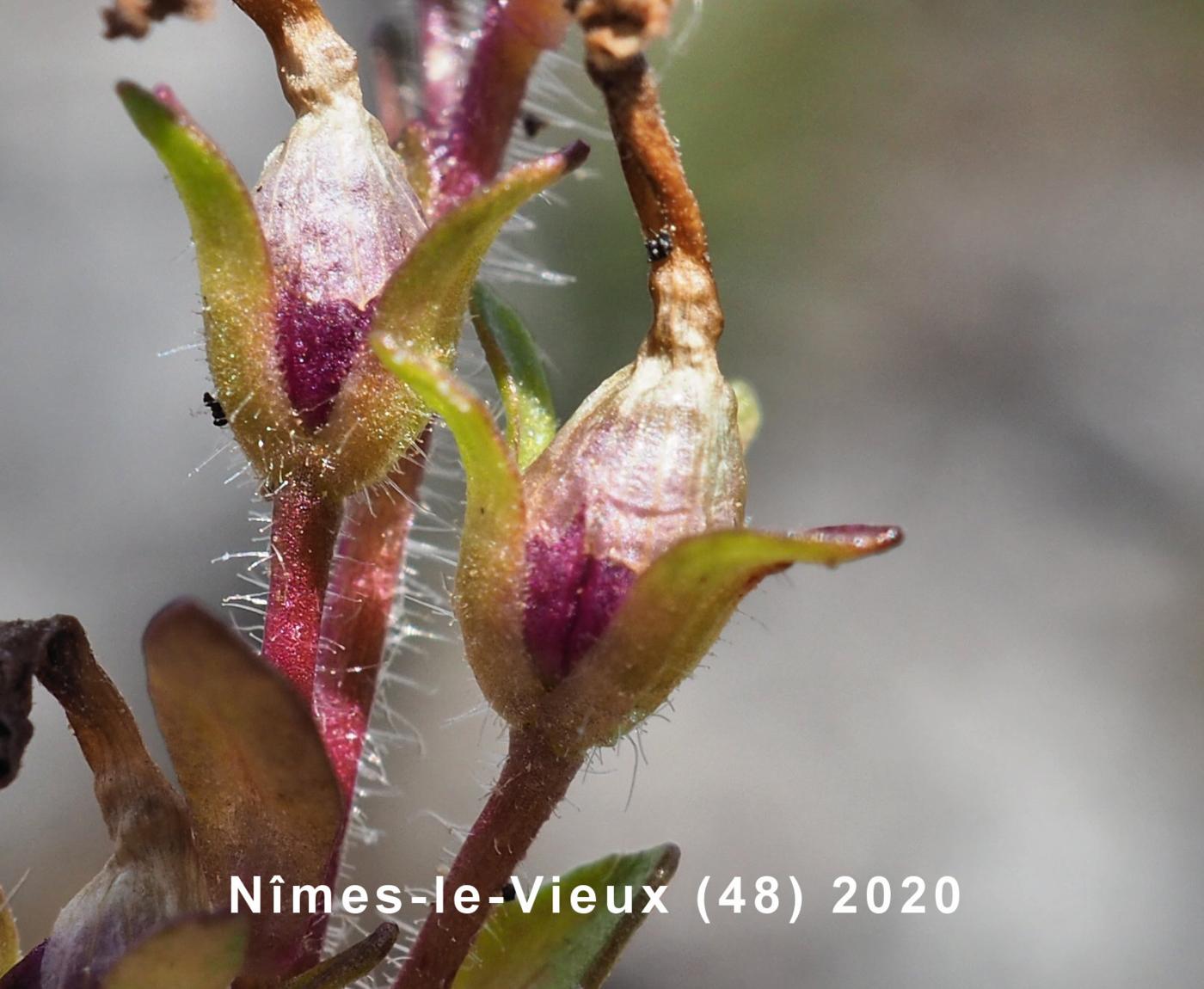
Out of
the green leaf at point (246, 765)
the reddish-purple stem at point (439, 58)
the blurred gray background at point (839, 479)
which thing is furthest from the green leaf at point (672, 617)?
the blurred gray background at point (839, 479)

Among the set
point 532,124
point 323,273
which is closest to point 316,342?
point 323,273

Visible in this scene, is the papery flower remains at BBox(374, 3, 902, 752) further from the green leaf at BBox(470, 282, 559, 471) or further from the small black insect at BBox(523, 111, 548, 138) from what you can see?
the small black insect at BBox(523, 111, 548, 138)

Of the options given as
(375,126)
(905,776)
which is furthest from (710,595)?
(905,776)

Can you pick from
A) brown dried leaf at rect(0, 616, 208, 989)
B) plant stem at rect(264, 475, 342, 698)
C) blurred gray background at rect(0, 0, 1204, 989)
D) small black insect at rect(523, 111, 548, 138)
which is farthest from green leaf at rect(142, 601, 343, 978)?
blurred gray background at rect(0, 0, 1204, 989)

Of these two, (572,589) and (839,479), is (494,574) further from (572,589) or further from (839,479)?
(839,479)

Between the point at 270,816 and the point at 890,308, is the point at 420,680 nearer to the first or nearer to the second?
the point at 890,308
